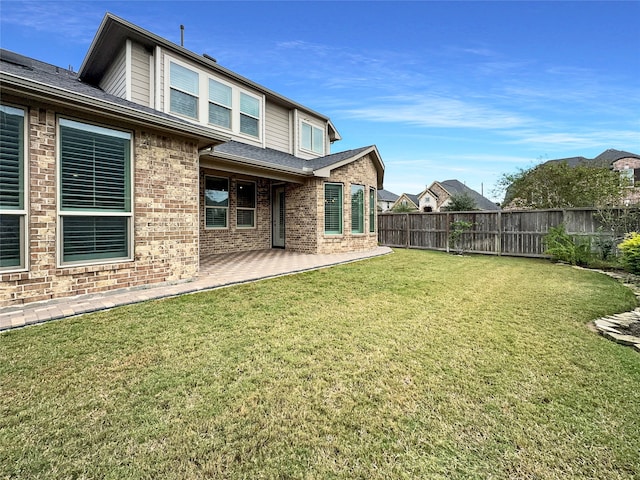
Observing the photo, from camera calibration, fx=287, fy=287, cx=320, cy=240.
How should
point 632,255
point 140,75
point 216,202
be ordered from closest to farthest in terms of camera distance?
point 632,255 < point 140,75 < point 216,202

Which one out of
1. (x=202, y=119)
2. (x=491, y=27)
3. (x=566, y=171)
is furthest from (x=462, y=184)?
(x=202, y=119)

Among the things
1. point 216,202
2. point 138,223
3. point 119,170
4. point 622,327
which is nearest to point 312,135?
point 216,202

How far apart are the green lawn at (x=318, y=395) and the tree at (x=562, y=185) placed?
15174mm

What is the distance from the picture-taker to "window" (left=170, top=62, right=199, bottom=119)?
8250mm

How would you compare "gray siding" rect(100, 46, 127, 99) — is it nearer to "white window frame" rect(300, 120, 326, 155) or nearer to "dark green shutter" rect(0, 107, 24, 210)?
"dark green shutter" rect(0, 107, 24, 210)

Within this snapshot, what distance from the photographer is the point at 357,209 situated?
11.2 metres

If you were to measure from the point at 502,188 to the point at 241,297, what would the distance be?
22.7m

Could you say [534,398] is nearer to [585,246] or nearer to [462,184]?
[585,246]

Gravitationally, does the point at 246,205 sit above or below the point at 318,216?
above

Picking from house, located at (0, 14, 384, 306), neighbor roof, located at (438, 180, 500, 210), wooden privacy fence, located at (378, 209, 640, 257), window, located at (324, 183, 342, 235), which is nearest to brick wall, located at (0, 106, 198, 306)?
house, located at (0, 14, 384, 306)

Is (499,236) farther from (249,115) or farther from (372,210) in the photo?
(249,115)

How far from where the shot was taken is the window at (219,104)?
9.20m

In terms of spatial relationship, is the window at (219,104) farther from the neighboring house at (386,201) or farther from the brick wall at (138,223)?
the neighboring house at (386,201)

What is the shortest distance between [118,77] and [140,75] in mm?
854
